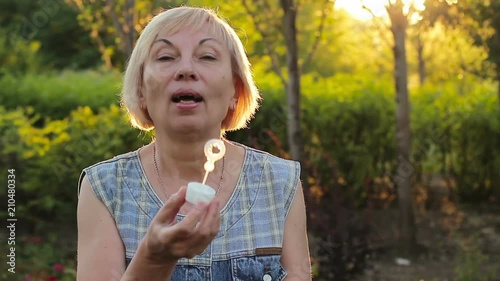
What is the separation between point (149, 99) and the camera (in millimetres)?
2082

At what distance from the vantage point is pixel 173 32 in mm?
2102

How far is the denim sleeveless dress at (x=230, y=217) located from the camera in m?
2.10

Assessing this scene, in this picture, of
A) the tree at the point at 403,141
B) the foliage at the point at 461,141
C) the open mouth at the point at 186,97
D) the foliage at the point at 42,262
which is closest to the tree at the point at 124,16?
→ the foliage at the point at 42,262

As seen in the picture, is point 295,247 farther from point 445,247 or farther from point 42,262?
point 445,247

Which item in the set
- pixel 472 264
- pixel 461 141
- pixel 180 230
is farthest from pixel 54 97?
pixel 180 230

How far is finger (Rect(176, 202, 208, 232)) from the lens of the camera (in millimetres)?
1599

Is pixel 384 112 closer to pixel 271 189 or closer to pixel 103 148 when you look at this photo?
pixel 103 148

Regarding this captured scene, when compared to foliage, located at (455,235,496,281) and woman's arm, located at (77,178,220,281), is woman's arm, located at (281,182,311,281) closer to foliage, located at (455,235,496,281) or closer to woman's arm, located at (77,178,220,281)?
woman's arm, located at (77,178,220,281)

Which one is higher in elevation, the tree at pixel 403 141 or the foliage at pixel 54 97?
the foliage at pixel 54 97

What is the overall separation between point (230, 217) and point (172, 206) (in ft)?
1.80

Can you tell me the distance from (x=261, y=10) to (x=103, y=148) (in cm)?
203

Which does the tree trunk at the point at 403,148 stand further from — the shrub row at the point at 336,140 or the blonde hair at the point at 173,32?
the blonde hair at the point at 173,32

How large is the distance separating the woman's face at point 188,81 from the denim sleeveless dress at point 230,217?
20 cm

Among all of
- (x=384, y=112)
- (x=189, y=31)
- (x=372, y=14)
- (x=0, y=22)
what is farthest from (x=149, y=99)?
(x=0, y=22)
